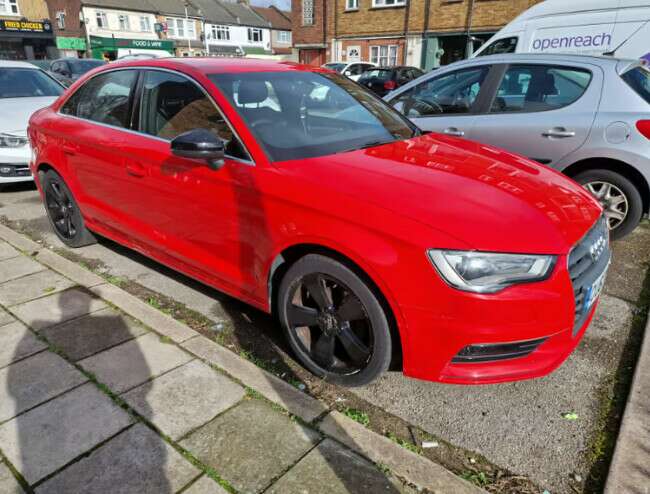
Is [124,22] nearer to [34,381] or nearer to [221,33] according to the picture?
[221,33]

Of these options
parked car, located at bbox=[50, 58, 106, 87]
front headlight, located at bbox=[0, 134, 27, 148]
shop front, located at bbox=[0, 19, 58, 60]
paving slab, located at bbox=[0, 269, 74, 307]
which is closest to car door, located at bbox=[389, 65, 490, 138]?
paving slab, located at bbox=[0, 269, 74, 307]

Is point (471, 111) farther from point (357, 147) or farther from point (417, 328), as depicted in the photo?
point (417, 328)

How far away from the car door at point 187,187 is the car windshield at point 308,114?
18 centimetres

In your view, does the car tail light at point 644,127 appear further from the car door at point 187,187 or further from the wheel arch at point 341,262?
the car door at point 187,187

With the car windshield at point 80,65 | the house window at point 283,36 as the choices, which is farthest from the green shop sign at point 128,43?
the car windshield at point 80,65

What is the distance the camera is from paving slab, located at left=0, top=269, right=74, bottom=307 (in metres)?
3.52

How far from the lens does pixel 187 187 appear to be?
2938mm

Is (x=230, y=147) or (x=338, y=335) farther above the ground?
(x=230, y=147)

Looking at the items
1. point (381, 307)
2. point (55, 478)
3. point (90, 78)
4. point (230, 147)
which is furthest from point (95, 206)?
point (381, 307)

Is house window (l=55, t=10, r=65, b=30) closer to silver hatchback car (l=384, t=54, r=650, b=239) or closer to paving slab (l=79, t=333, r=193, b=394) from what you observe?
silver hatchback car (l=384, t=54, r=650, b=239)

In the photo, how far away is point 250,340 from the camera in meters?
3.09

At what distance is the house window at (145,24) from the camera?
4806 centimetres

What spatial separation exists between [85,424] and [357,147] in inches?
81.2

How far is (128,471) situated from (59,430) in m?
0.48
